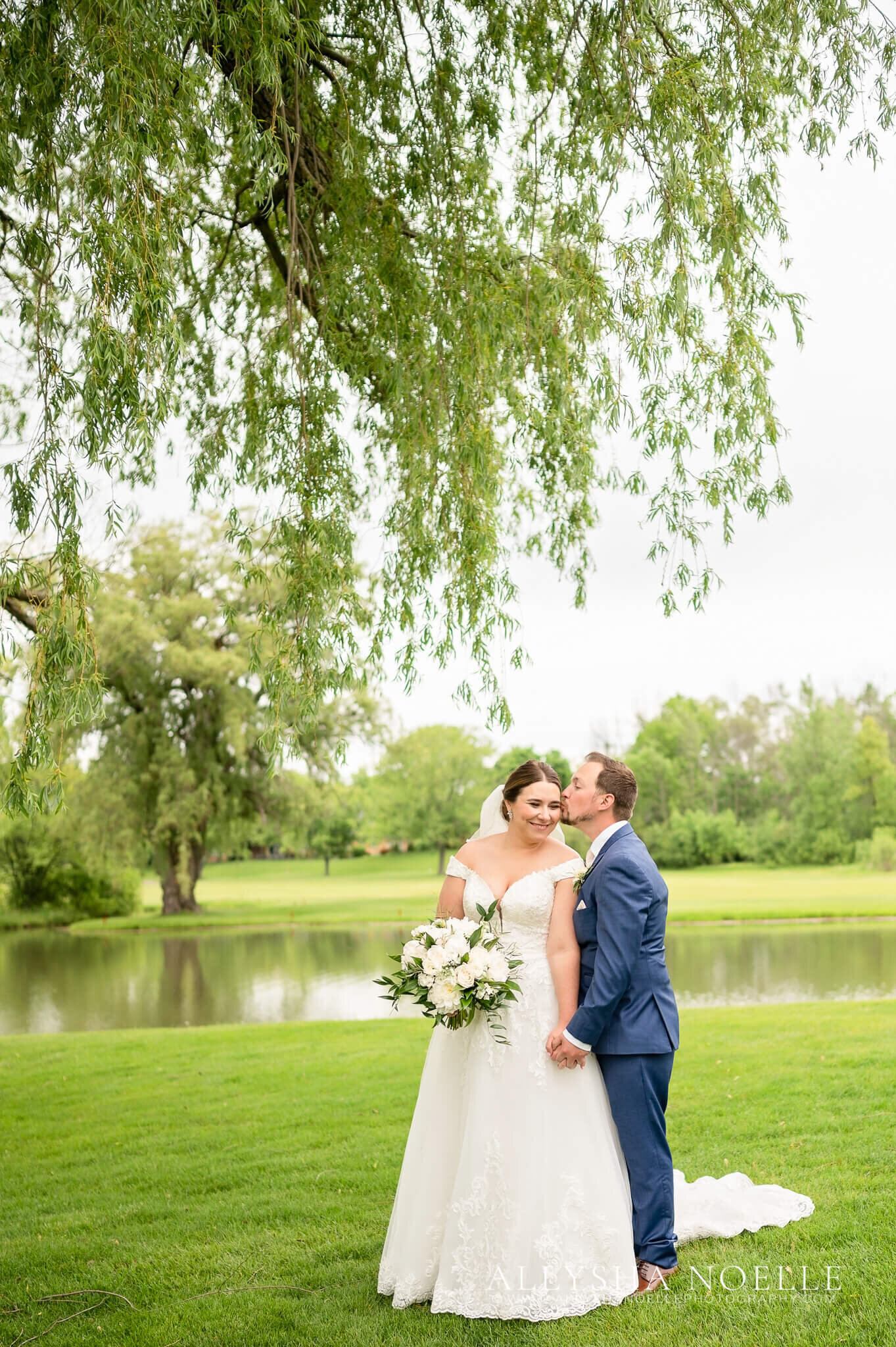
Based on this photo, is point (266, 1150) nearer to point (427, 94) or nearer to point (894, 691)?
point (427, 94)

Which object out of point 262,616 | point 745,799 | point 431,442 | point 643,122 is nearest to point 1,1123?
point 262,616

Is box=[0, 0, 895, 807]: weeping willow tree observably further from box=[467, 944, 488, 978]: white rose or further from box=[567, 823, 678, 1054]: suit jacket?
box=[567, 823, 678, 1054]: suit jacket

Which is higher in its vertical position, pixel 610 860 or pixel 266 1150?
pixel 610 860

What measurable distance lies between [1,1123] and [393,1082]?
3233 mm

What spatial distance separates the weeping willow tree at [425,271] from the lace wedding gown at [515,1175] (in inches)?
65.6

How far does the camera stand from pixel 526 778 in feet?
14.2

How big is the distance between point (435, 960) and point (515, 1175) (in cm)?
85

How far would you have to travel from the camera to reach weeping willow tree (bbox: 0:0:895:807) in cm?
468

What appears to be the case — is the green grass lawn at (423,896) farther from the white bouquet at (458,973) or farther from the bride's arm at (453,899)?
the white bouquet at (458,973)

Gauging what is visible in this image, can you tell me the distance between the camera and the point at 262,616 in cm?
513

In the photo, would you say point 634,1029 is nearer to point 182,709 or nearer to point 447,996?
point 447,996

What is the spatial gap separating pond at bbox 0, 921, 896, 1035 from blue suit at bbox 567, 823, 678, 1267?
10.9 m

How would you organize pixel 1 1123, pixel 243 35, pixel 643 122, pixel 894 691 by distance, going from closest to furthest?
pixel 243 35
pixel 643 122
pixel 1 1123
pixel 894 691

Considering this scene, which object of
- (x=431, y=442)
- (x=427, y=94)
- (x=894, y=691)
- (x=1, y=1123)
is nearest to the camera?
(x=431, y=442)
